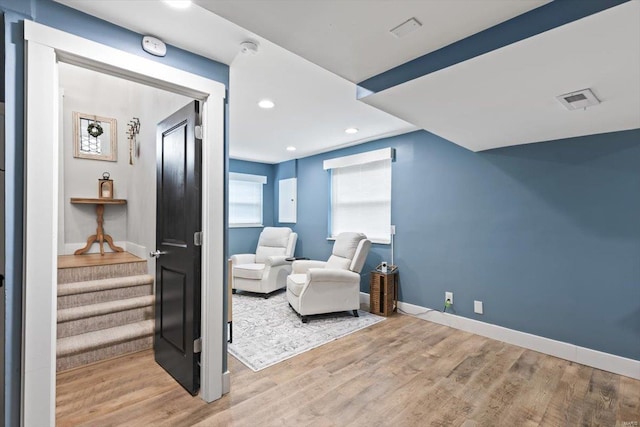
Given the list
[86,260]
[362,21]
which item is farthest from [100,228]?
[362,21]

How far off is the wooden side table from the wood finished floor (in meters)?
0.94

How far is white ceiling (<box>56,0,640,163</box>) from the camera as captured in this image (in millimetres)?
1194

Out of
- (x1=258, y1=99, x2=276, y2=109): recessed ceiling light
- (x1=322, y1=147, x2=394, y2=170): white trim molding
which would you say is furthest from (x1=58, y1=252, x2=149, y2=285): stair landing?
(x1=322, y1=147, x2=394, y2=170): white trim molding

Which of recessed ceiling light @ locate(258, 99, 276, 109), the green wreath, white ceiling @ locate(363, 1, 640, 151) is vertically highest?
recessed ceiling light @ locate(258, 99, 276, 109)

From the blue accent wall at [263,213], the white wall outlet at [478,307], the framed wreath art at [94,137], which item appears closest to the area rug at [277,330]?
the white wall outlet at [478,307]

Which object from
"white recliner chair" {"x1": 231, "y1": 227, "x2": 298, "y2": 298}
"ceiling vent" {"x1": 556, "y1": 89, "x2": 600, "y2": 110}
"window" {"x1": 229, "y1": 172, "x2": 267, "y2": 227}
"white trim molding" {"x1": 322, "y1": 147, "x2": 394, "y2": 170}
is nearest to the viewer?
"ceiling vent" {"x1": 556, "y1": 89, "x2": 600, "y2": 110}

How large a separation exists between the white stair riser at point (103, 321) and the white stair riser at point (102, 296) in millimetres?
175

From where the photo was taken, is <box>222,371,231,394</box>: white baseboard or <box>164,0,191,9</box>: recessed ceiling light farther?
<box>222,371,231,394</box>: white baseboard

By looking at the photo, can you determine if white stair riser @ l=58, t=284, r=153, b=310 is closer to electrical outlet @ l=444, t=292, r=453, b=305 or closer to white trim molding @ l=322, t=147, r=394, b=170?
white trim molding @ l=322, t=147, r=394, b=170

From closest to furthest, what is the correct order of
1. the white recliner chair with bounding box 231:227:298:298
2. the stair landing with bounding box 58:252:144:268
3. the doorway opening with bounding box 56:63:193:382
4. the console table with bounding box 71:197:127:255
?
the doorway opening with bounding box 56:63:193:382 → the stair landing with bounding box 58:252:144:268 → the console table with bounding box 71:197:127:255 → the white recliner chair with bounding box 231:227:298:298

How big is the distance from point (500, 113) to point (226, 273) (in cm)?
222

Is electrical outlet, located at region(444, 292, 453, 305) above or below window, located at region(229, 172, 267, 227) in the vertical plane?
below

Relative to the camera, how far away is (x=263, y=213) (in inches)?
234

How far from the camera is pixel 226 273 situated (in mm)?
2113
